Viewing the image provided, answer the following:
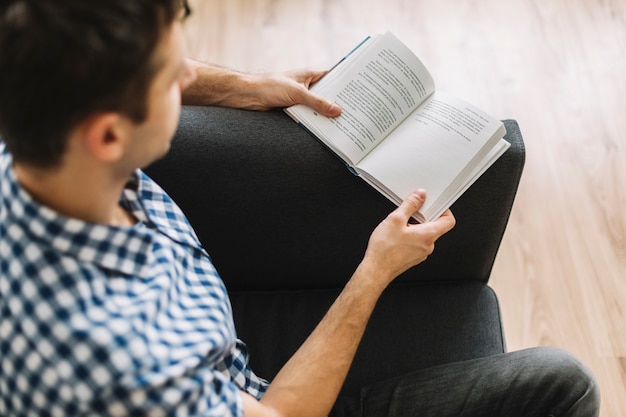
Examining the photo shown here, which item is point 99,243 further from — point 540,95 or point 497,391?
point 540,95

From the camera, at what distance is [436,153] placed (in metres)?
1.06

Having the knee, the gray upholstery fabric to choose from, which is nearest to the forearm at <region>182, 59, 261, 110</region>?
the gray upholstery fabric

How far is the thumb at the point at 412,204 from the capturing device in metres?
1.01

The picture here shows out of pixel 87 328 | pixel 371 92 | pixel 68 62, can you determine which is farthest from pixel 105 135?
pixel 371 92

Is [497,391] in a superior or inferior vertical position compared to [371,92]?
inferior

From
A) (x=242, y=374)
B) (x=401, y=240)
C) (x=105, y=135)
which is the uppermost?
(x=105, y=135)

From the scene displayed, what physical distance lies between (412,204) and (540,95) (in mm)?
1084

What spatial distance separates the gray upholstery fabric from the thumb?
0.08 metres

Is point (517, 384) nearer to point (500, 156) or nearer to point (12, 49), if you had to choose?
point (500, 156)

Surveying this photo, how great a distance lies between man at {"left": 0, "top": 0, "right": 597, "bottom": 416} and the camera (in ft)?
1.98

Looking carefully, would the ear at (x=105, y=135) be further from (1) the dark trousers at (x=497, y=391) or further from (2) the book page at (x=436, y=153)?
(1) the dark trousers at (x=497, y=391)

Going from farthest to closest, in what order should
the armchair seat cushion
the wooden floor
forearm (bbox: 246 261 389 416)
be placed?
the wooden floor → the armchair seat cushion → forearm (bbox: 246 261 389 416)

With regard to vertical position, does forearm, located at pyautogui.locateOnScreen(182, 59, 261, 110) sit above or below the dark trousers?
above

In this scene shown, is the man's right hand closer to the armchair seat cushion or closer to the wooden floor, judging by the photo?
the armchair seat cushion
